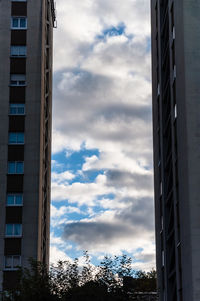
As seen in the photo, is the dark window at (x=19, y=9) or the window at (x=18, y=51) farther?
the dark window at (x=19, y=9)

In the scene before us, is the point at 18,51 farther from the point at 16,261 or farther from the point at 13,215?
the point at 16,261

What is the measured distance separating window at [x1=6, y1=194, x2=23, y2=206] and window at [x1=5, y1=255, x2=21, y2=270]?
4.63 metres

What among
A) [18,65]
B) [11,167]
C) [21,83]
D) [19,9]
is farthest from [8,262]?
[19,9]

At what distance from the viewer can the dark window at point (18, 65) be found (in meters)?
62.9

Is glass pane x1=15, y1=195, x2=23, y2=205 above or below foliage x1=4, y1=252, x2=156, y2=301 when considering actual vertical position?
above

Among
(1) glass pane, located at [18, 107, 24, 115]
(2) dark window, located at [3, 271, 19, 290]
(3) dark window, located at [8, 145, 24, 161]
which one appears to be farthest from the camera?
(1) glass pane, located at [18, 107, 24, 115]

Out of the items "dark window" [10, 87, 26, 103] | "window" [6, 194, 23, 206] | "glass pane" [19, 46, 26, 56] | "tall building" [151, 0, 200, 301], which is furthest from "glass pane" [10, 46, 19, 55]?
"tall building" [151, 0, 200, 301]

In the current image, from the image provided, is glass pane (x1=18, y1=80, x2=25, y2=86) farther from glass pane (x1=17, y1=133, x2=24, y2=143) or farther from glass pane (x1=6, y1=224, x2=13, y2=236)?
glass pane (x1=6, y1=224, x2=13, y2=236)

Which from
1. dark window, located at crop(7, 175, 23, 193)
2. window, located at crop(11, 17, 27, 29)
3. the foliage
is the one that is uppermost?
window, located at crop(11, 17, 27, 29)

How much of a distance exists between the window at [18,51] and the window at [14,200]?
529 inches

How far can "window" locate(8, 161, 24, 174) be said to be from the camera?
59969 mm

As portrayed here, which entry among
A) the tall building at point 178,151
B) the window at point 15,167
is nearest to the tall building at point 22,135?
the window at point 15,167

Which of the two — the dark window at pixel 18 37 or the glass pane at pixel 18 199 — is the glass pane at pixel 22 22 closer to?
the dark window at pixel 18 37

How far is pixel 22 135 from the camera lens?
61250 millimetres
